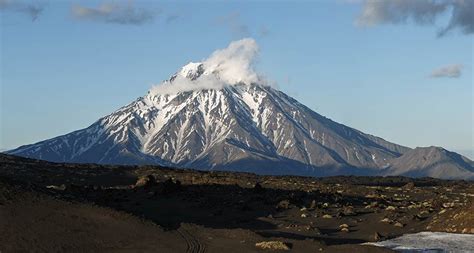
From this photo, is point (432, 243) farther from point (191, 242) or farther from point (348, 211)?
point (348, 211)

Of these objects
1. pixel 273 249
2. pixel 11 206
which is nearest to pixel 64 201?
pixel 11 206

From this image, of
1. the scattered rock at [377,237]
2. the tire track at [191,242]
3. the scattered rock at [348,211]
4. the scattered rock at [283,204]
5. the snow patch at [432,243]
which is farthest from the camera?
the scattered rock at [283,204]

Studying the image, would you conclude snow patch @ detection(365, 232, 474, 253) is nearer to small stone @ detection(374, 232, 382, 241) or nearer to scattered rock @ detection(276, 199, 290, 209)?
small stone @ detection(374, 232, 382, 241)

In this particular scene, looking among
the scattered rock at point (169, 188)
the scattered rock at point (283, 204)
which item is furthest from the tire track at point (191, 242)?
the scattered rock at point (169, 188)

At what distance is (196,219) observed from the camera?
175 feet

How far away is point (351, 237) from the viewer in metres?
47.3

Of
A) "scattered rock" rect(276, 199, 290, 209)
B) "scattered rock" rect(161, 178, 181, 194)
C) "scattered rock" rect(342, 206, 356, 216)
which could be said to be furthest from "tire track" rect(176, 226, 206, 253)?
"scattered rock" rect(161, 178, 181, 194)

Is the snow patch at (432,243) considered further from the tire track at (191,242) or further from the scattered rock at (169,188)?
the scattered rock at (169,188)

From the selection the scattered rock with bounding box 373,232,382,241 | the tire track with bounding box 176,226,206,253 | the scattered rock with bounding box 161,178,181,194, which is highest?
the scattered rock with bounding box 161,178,181,194

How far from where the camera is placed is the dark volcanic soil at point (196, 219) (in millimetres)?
38250

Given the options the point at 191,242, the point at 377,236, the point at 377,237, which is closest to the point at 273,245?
the point at 191,242

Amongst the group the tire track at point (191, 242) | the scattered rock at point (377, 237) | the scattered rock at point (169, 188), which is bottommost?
the tire track at point (191, 242)

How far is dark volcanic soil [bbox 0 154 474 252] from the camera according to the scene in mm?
38250

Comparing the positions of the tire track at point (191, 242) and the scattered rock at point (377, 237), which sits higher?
the scattered rock at point (377, 237)
